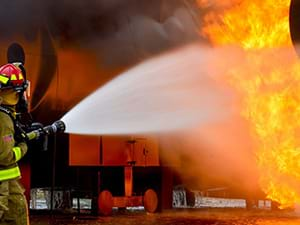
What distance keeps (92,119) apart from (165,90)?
5.78 ft

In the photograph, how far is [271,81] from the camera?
797 cm

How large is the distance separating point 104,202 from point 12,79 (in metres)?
5.00

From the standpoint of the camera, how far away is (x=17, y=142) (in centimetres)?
437

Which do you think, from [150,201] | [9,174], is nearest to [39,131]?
[9,174]

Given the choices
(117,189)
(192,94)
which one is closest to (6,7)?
(192,94)

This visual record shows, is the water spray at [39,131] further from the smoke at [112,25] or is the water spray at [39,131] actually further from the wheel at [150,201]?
the wheel at [150,201]

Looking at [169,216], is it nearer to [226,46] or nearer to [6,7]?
[226,46]

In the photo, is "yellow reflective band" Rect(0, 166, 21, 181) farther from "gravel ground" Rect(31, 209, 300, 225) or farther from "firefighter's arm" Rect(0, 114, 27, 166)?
"gravel ground" Rect(31, 209, 300, 225)

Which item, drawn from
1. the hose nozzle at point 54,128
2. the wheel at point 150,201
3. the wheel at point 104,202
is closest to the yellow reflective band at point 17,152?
the hose nozzle at point 54,128

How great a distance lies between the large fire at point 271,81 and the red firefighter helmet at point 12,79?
426 cm

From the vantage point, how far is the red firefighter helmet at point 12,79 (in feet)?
13.9

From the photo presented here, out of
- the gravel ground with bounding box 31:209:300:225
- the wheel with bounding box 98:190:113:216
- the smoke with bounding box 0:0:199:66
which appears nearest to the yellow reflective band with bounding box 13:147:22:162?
the gravel ground with bounding box 31:209:300:225

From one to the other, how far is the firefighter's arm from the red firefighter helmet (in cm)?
22

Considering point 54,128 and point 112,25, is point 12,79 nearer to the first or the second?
point 54,128
